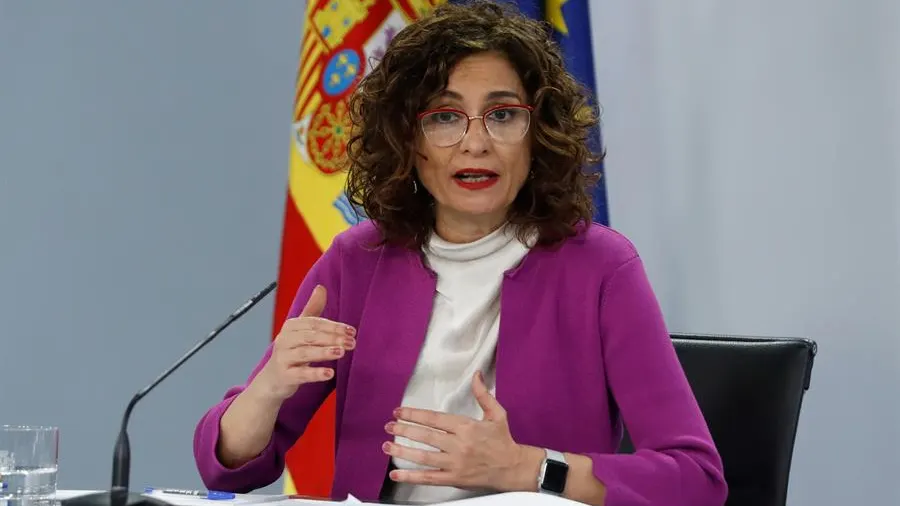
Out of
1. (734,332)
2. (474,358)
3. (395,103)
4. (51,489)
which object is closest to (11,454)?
(51,489)

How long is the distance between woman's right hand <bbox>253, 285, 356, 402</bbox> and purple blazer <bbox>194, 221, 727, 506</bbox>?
14cm

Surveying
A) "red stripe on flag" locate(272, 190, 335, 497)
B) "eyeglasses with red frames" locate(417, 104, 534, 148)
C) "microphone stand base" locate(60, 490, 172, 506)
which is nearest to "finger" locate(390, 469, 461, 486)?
"microphone stand base" locate(60, 490, 172, 506)

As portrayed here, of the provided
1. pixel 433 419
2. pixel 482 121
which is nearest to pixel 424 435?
pixel 433 419

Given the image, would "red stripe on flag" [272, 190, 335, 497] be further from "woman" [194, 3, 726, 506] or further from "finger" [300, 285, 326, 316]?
"finger" [300, 285, 326, 316]

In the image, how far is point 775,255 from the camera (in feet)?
8.05

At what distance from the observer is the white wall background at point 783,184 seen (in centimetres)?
225

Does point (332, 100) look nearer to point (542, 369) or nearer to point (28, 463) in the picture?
point (542, 369)

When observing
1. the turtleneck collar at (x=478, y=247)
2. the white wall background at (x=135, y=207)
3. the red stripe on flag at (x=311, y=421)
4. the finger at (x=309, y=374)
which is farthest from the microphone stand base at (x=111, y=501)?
the white wall background at (x=135, y=207)

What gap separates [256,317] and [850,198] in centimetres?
177

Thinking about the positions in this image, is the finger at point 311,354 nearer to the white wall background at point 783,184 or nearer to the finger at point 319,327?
the finger at point 319,327

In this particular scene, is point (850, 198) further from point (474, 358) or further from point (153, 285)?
point (153, 285)

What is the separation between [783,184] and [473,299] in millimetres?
1187

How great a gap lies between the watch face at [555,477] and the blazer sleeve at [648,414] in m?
0.04

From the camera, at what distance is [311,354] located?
130 cm
